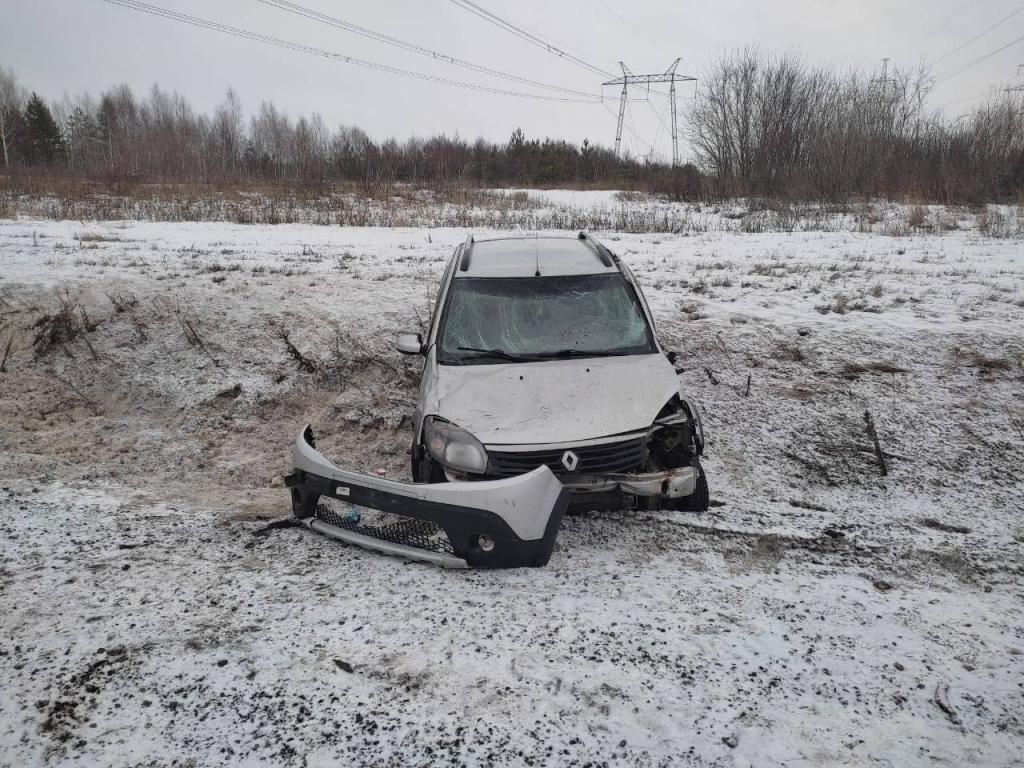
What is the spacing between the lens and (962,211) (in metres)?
17.3

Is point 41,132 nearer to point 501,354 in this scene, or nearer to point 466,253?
point 466,253

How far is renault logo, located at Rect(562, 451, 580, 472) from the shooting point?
3.43 m

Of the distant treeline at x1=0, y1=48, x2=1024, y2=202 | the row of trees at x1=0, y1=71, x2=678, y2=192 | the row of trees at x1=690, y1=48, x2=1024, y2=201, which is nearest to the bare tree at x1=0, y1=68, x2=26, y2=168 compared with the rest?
the row of trees at x1=0, y1=71, x2=678, y2=192

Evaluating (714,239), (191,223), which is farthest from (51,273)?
(714,239)

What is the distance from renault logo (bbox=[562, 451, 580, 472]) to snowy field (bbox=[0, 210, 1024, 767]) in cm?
55

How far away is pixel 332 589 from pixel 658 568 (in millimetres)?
1792

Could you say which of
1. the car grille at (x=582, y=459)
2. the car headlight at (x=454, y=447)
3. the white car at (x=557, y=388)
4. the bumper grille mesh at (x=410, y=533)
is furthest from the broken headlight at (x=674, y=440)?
the bumper grille mesh at (x=410, y=533)

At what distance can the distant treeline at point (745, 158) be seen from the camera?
854 inches

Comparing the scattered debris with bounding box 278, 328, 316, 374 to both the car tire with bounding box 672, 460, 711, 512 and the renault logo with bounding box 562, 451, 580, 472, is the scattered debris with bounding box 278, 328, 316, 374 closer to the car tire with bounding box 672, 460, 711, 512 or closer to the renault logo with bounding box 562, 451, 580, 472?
the renault logo with bounding box 562, 451, 580, 472

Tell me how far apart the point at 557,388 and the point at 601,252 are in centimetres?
192

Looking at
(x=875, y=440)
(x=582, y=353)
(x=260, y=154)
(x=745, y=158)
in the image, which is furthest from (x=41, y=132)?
(x=875, y=440)

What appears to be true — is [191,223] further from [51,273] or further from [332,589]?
[332,589]

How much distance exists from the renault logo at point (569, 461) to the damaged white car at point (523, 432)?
0.01 m

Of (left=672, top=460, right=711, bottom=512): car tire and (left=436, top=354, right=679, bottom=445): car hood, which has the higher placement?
(left=436, top=354, right=679, bottom=445): car hood
